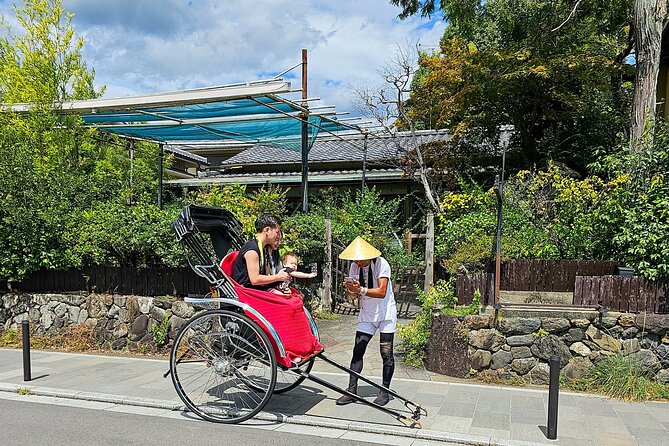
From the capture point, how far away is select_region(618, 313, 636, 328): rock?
6.10m

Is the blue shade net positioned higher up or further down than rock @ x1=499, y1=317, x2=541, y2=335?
higher up

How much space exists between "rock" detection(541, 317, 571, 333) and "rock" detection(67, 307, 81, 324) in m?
7.16

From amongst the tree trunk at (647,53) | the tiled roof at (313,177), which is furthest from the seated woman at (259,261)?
the tiled roof at (313,177)

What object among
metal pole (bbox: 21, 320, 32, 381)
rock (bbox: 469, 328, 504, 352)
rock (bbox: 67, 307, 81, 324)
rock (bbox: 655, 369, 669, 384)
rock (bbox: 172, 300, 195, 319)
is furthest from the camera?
rock (bbox: 67, 307, 81, 324)

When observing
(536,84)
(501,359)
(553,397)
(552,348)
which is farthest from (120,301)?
(536,84)

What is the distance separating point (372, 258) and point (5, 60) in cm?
1248

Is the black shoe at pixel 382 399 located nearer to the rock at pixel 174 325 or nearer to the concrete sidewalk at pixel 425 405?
the concrete sidewalk at pixel 425 405

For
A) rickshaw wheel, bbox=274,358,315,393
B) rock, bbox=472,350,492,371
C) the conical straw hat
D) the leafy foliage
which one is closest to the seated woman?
the conical straw hat

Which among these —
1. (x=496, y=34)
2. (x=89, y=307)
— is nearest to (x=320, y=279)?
(x=89, y=307)

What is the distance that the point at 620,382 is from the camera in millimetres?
5812

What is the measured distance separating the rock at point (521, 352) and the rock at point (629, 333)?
110 cm

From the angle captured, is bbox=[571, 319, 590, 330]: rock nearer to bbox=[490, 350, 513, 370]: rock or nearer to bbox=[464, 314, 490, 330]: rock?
bbox=[490, 350, 513, 370]: rock

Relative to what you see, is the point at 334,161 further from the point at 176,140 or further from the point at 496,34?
the point at 496,34

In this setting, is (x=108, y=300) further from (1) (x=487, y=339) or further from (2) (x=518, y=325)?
(2) (x=518, y=325)
